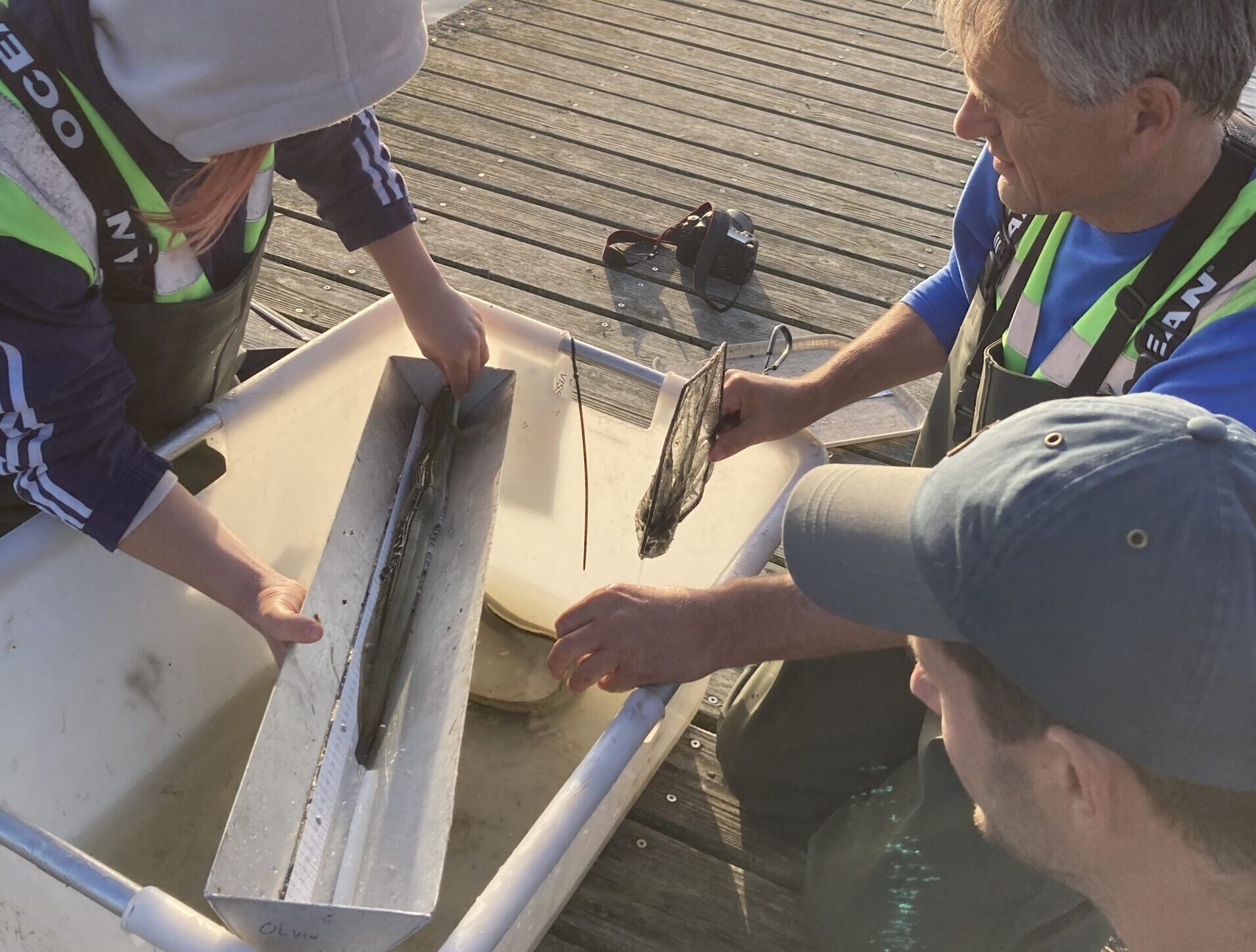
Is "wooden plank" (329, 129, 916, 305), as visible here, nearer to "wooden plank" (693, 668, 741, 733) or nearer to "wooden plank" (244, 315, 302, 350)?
"wooden plank" (244, 315, 302, 350)

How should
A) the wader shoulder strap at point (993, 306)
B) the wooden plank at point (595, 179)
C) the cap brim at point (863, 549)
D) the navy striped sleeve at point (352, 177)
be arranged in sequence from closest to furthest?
the cap brim at point (863, 549) < the wader shoulder strap at point (993, 306) < the navy striped sleeve at point (352, 177) < the wooden plank at point (595, 179)

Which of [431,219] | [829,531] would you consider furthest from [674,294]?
[829,531]

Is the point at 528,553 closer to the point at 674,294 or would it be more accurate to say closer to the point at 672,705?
the point at 672,705

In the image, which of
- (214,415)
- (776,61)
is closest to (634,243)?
(776,61)

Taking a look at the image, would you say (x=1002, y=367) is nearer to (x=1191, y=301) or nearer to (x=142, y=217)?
(x=1191, y=301)

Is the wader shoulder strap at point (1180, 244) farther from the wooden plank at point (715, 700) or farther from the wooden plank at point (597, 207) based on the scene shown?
the wooden plank at point (597, 207)

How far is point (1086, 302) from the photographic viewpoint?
1191 millimetres

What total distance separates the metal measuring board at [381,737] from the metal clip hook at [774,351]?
0.73 metres

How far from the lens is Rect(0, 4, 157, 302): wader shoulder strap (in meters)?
0.98

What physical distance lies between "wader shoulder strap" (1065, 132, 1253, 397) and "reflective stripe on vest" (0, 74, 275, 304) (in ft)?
3.24

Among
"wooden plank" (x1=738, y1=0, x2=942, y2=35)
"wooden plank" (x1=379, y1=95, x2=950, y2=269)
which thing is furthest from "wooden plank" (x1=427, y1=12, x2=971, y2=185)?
"wooden plank" (x1=738, y1=0, x2=942, y2=35)

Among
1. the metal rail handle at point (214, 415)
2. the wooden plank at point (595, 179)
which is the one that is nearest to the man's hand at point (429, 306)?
the metal rail handle at point (214, 415)

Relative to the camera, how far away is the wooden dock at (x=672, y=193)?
1.45 metres

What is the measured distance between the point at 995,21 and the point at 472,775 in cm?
118
